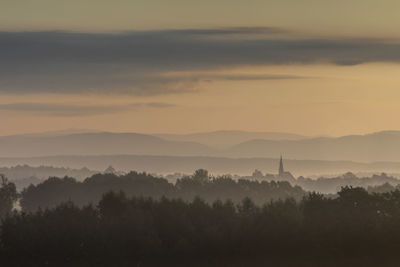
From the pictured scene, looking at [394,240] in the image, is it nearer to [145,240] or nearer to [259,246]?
[259,246]

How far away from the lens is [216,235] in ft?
509

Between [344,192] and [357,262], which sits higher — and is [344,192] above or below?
above

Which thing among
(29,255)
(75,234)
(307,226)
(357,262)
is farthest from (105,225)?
(357,262)

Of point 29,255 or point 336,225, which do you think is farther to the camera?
point 336,225

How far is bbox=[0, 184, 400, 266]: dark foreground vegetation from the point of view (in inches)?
5605

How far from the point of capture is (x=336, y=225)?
158 m

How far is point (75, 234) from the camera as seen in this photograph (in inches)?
5940

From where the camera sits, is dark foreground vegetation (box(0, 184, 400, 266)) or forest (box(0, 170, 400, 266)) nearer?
dark foreground vegetation (box(0, 184, 400, 266))

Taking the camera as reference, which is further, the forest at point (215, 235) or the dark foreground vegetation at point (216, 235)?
the forest at point (215, 235)

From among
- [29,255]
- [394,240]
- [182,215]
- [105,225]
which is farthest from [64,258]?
[394,240]

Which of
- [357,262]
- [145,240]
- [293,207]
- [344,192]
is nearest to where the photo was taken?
[357,262]

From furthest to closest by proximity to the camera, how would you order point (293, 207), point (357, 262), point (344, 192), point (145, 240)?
point (344, 192) < point (293, 207) < point (145, 240) < point (357, 262)

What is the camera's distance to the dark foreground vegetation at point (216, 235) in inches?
5605

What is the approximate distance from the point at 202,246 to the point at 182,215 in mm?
18957
